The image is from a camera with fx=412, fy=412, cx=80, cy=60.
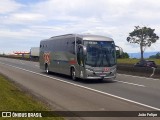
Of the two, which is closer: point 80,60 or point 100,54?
point 100,54

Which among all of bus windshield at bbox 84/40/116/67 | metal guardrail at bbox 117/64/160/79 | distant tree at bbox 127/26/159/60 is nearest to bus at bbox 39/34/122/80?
bus windshield at bbox 84/40/116/67

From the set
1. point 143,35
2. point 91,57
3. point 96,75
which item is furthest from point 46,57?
point 143,35

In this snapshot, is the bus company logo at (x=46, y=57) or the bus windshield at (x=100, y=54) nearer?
the bus windshield at (x=100, y=54)

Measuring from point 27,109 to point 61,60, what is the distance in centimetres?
1838

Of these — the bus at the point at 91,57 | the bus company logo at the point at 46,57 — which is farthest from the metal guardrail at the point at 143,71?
the bus company logo at the point at 46,57

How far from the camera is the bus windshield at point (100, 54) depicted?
25266 mm

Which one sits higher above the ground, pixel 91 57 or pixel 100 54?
pixel 100 54

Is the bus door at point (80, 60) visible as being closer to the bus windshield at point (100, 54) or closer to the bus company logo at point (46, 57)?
the bus windshield at point (100, 54)

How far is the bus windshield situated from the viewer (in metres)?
25.3

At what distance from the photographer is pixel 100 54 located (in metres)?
25.4

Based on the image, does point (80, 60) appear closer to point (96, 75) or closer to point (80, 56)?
point (80, 56)

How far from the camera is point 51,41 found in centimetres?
3466

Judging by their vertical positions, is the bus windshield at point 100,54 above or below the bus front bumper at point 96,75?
above

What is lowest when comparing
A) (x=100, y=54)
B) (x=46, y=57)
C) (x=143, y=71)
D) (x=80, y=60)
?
(x=143, y=71)
